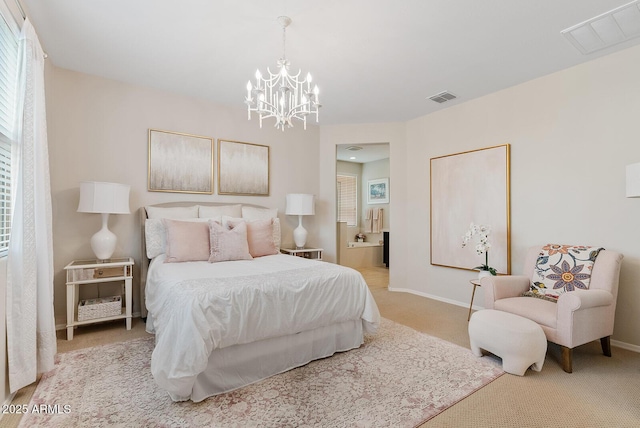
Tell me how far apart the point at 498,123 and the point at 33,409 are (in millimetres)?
4795

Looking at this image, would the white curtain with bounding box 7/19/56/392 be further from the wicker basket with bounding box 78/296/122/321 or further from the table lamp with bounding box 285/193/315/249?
the table lamp with bounding box 285/193/315/249

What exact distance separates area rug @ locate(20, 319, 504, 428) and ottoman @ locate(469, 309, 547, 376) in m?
0.15

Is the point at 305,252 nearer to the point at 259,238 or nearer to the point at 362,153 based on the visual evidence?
the point at 259,238

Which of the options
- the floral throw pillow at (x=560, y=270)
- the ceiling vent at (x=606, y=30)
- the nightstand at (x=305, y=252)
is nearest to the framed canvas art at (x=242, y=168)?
the nightstand at (x=305, y=252)

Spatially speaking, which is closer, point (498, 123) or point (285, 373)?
point (285, 373)

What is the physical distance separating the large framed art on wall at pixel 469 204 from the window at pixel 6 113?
14.3 feet

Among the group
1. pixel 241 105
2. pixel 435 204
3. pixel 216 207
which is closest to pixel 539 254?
pixel 435 204

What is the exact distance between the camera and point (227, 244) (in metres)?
3.12

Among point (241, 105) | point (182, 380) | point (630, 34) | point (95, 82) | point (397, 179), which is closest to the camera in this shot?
point (182, 380)

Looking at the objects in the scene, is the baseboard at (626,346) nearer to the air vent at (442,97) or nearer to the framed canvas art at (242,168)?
the air vent at (442,97)

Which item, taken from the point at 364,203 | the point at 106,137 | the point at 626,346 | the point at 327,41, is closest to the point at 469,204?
the point at 626,346

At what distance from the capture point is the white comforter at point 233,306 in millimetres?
1794

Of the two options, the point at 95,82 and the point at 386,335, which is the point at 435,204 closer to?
the point at 386,335

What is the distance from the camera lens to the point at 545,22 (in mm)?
2373
